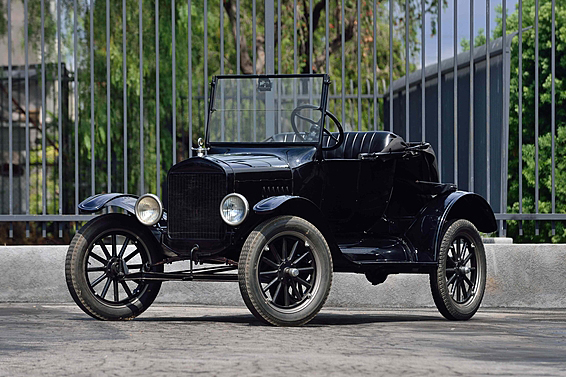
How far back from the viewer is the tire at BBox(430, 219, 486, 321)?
9070 millimetres

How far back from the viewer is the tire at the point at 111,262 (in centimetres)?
850

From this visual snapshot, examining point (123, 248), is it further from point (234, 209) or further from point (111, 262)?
point (234, 209)

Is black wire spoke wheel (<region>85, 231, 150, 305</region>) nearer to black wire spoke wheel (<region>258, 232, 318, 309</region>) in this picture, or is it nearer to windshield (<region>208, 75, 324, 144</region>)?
black wire spoke wheel (<region>258, 232, 318, 309</region>)

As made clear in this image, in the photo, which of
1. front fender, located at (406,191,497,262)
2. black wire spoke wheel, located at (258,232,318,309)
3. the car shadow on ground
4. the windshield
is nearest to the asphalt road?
the car shadow on ground

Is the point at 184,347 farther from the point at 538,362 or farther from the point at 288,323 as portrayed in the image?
the point at 538,362

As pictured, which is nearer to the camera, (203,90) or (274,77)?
(274,77)

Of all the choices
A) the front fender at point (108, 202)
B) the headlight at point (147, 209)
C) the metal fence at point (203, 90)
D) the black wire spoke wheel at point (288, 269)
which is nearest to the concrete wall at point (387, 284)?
the metal fence at point (203, 90)

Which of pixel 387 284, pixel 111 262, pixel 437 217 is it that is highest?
pixel 437 217

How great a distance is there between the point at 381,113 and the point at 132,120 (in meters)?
3.88

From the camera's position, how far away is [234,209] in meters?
8.12

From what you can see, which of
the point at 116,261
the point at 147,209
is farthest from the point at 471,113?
the point at 116,261

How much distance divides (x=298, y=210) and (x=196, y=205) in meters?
0.73

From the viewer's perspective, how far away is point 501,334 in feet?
25.5

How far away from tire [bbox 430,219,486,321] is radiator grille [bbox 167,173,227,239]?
183 cm
